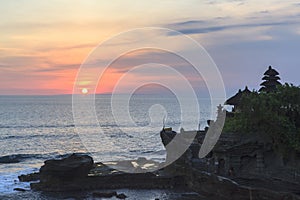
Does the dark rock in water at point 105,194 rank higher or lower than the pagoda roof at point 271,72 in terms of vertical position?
lower

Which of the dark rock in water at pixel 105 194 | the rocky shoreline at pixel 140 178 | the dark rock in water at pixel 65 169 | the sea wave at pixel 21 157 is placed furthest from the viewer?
the sea wave at pixel 21 157

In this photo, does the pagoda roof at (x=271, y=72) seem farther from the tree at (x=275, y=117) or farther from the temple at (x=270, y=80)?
the tree at (x=275, y=117)

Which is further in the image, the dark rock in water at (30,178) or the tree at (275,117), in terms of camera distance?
the dark rock in water at (30,178)

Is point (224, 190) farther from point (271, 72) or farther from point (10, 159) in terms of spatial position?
point (10, 159)

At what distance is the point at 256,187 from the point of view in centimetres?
3747

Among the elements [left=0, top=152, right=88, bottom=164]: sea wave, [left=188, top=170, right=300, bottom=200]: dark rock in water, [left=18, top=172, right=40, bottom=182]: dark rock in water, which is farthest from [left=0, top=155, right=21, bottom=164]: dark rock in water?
[left=188, top=170, right=300, bottom=200]: dark rock in water

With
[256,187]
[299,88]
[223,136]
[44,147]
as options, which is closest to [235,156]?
[223,136]

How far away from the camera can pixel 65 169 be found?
49656mm

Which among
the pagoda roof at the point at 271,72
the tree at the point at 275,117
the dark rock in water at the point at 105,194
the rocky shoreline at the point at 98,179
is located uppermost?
the pagoda roof at the point at 271,72

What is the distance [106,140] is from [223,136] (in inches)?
2695

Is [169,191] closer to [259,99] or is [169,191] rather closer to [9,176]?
[259,99]

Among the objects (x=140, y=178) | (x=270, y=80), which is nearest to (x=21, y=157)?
(x=140, y=178)

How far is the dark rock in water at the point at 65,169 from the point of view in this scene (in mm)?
49781

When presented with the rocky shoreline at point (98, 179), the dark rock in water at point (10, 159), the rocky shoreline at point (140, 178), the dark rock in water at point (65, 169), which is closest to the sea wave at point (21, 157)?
the dark rock in water at point (10, 159)
